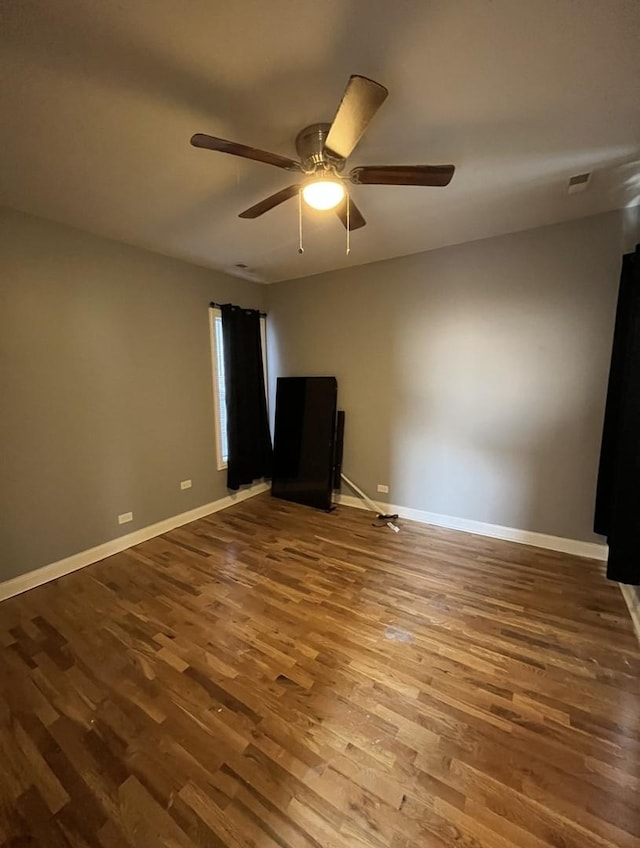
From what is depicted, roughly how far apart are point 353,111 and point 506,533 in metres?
3.23

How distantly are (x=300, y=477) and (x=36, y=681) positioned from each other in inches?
107

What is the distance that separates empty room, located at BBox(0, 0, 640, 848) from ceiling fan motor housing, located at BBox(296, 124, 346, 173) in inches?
0.6

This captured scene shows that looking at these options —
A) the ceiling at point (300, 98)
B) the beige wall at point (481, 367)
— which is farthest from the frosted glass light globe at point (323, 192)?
the beige wall at point (481, 367)

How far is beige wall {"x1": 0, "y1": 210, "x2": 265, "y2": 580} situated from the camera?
2.38 meters

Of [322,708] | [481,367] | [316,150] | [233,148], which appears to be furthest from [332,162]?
[322,708]

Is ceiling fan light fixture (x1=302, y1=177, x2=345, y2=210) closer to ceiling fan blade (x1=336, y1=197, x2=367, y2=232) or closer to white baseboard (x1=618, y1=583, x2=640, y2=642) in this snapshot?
ceiling fan blade (x1=336, y1=197, x2=367, y2=232)

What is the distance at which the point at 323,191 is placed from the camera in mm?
1613

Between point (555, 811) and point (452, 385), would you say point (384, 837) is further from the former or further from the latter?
point (452, 385)

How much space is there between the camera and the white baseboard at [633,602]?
204 centimetres

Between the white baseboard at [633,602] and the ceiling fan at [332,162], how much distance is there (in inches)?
105

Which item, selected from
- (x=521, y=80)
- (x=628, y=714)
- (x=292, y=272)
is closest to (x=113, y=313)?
(x=292, y=272)

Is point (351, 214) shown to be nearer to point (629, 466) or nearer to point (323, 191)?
point (323, 191)

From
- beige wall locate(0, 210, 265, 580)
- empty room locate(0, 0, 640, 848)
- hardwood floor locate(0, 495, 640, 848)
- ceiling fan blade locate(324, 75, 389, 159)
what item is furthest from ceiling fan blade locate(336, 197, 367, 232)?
hardwood floor locate(0, 495, 640, 848)

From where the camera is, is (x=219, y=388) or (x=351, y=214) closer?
(x=351, y=214)
